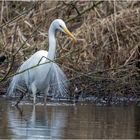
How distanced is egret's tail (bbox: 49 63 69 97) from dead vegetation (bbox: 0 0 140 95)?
263 millimetres

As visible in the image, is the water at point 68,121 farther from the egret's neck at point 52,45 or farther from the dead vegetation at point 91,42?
the dead vegetation at point 91,42

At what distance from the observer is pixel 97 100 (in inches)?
477

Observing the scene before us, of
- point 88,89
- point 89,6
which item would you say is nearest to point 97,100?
point 88,89

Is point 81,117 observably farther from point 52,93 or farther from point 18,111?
point 52,93

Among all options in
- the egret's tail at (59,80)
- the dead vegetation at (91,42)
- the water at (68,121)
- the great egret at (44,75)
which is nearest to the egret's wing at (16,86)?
the great egret at (44,75)

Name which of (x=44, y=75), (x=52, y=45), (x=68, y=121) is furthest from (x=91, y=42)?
(x=68, y=121)

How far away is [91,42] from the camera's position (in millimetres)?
13922

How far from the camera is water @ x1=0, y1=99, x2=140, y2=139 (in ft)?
24.8

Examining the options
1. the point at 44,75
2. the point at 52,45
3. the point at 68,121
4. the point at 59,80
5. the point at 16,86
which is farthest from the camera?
the point at 16,86

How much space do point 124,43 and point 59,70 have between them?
2581 millimetres

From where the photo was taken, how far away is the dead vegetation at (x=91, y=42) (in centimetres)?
1260

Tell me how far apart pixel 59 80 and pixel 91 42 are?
2.23m

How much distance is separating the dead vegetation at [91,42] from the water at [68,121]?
1320 millimetres

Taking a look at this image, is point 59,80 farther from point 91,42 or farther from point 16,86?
point 91,42
